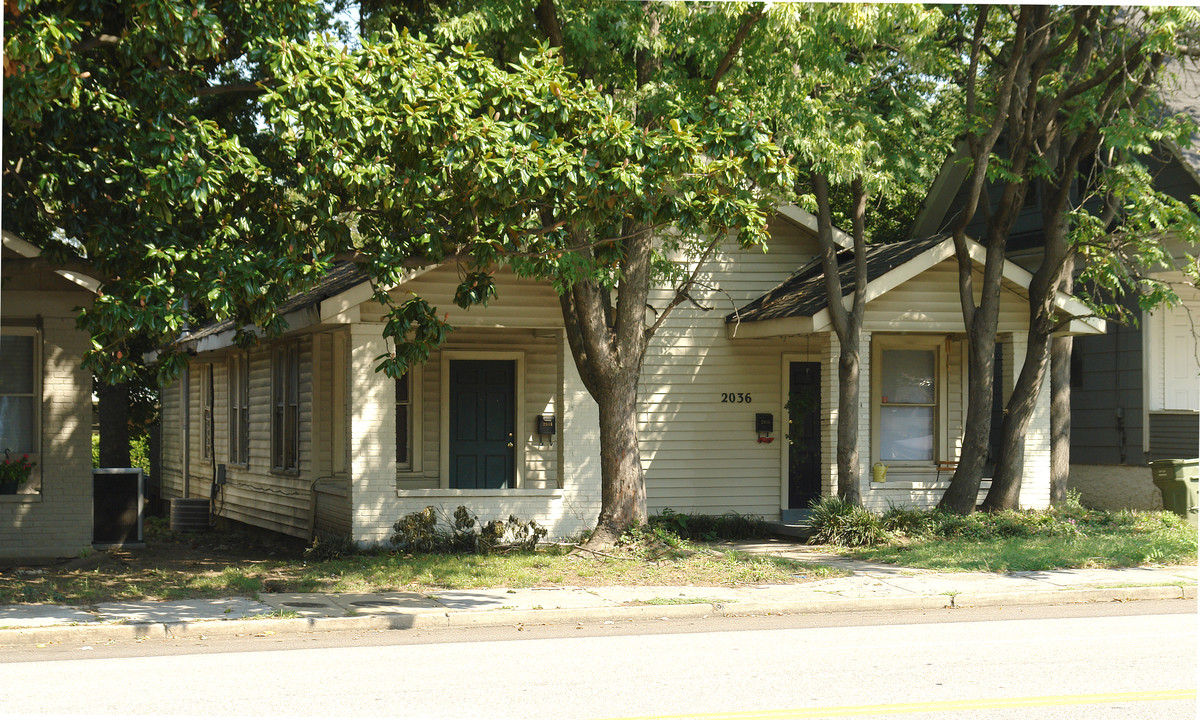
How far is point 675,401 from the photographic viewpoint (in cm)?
1758

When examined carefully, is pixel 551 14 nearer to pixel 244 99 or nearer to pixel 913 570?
pixel 244 99

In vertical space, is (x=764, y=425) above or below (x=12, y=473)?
above

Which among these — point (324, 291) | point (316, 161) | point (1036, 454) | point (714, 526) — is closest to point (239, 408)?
point (324, 291)

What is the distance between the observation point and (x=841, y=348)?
1571cm

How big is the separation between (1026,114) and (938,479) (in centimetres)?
570

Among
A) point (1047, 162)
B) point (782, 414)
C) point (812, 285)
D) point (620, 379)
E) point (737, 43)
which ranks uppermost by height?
point (737, 43)

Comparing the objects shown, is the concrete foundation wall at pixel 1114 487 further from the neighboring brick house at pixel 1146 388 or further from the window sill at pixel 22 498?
the window sill at pixel 22 498

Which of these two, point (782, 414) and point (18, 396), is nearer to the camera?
point (18, 396)

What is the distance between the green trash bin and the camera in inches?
662

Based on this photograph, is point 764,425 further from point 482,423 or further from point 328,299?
point 328,299

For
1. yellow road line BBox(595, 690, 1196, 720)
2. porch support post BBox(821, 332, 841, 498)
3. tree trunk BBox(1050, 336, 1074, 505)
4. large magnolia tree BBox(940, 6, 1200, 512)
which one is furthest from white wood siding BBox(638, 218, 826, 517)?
yellow road line BBox(595, 690, 1196, 720)

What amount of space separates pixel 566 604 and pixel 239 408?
1107 cm

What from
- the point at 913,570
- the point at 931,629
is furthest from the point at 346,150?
the point at 913,570

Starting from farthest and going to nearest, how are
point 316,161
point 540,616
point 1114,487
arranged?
1. point 1114,487
2. point 540,616
3. point 316,161
